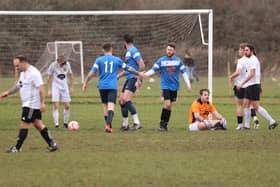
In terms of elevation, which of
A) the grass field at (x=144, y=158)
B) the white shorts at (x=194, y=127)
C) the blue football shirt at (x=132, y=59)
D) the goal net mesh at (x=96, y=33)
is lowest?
the grass field at (x=144, y=158)

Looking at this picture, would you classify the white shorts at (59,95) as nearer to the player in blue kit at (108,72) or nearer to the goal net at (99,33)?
the player in blue kit at (108,72)

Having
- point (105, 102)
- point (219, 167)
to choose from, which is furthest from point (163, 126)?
point (219, 167)


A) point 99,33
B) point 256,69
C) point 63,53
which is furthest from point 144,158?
point 63,53

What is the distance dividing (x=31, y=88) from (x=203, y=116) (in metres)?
5.33

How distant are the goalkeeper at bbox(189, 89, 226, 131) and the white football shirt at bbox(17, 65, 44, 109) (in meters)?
4.95

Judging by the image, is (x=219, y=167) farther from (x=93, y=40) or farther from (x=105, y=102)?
(x=93, y=40)

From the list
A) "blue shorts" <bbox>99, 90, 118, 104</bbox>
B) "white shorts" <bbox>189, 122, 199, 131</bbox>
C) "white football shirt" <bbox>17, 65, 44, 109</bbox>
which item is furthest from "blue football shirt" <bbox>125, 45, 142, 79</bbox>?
"white football shirt" <bbox>17, 65, 44, 109</bbox>

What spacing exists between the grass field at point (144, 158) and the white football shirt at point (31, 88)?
855mm

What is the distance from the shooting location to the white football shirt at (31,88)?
1205cm

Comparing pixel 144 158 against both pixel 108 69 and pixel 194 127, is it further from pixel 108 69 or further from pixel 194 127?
pixel 194 127

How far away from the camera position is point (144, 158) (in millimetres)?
11617

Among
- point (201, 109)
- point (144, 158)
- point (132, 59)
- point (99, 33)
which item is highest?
point (99, 33)

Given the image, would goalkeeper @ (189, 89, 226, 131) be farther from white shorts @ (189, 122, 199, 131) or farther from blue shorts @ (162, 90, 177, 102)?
blue shorts @ (162, 90, 177, 102)

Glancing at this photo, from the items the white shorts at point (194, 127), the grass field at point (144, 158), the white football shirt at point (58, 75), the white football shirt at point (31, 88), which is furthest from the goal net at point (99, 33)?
the white football shirt at point (31, 88)
